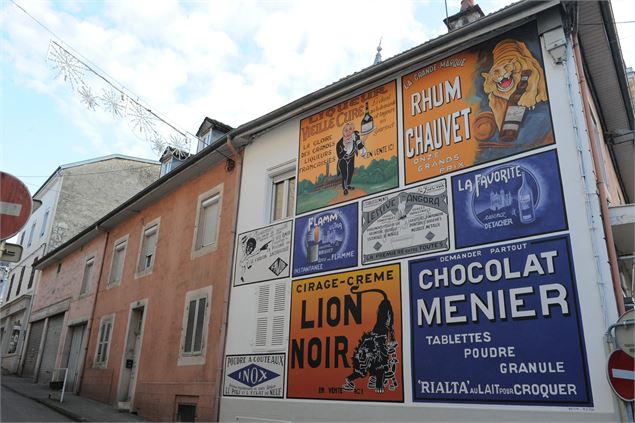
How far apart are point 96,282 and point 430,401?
550 inches

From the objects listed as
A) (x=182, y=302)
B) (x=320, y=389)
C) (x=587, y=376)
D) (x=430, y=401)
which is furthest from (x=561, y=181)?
(x=182, y=302)

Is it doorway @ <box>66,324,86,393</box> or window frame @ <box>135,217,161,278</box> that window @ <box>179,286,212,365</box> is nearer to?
window frame @ <box>135,217,161,278</box>

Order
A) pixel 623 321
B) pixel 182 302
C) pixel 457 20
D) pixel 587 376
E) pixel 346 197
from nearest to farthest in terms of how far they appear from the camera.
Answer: pixel 623 321 → pixel 587 376 → pixel 346 197 → pixel 457 20 → pixel 182 302

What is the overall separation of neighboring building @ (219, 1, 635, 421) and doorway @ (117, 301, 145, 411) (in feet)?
15.4

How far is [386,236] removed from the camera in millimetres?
7934

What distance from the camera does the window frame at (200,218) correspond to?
1154cm

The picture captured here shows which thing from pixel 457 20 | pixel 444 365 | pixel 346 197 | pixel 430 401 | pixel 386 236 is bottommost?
pixel 430 401

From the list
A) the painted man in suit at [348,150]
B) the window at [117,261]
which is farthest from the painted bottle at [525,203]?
the window at [117,261]

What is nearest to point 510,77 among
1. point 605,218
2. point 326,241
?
point 605,218

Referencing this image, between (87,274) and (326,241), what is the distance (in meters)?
13.5

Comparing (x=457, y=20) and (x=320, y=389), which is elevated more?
(x=457, y=20)

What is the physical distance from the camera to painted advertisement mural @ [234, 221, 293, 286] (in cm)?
952

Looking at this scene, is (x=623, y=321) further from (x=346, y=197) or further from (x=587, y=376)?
(x=346, y=197)

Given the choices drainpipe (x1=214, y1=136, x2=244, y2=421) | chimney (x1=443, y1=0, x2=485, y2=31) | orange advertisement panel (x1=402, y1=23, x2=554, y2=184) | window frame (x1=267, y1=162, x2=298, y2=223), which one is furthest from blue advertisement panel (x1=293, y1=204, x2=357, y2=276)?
chimney (x1=443, y1=0, x2=485, y2=31)
